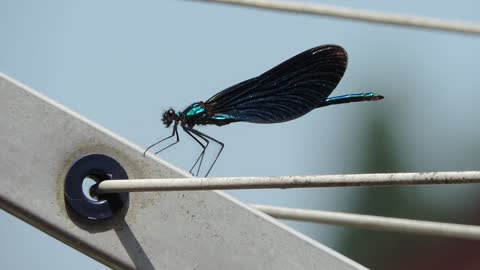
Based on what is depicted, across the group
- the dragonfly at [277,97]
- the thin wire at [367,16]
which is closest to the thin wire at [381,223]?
the dragonfly at [277,97]

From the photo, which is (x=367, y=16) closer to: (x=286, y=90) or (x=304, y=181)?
(x=286, y=90)

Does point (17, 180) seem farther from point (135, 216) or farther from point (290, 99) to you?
point (290, 99)

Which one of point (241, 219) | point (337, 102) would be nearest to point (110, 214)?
point (241, 219)

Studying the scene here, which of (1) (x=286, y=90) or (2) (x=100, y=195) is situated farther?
(1) (x=286, y=90)

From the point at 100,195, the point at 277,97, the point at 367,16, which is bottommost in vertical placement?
the point at 100,195

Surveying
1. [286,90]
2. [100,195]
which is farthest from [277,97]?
[100,195]

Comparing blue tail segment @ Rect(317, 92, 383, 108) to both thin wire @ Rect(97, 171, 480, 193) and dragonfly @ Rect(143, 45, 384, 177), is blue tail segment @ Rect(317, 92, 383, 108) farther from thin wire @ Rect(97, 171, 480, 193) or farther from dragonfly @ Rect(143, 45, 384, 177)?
thin wire @ Rect(97, 171, 480, 193)

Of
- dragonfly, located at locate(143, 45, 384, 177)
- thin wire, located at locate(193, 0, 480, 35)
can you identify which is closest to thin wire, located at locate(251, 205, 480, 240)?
dragonfly, located at locate(143, 45, 384, 177)

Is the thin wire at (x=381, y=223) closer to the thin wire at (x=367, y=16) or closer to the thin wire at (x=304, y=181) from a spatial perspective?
the thin wire at (x=304, y=181)
